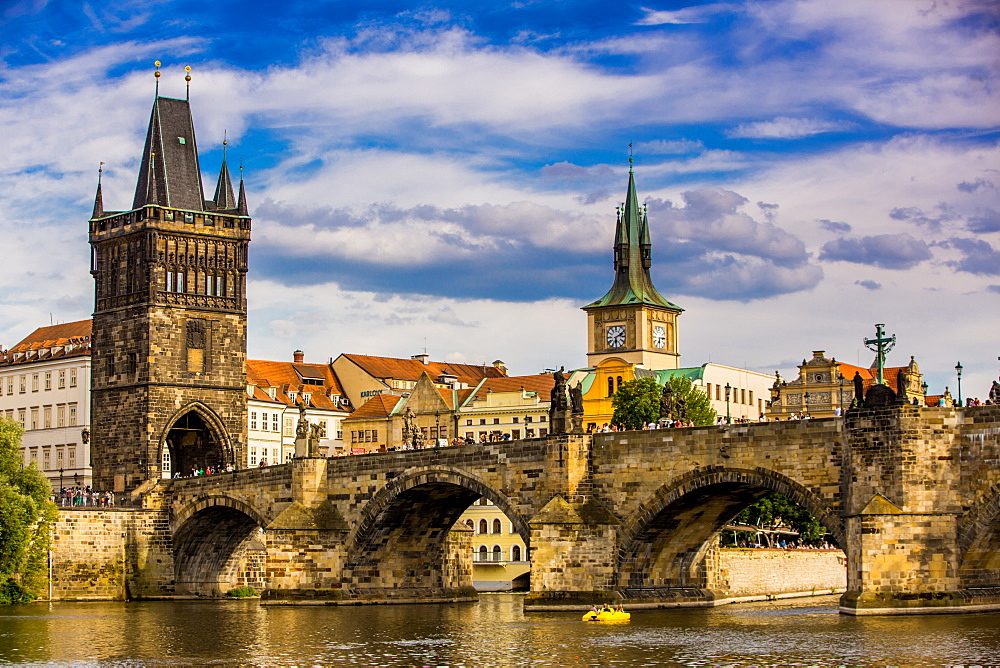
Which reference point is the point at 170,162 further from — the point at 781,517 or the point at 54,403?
the point at 781,517

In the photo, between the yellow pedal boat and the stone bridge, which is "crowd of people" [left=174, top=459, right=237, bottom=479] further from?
the yellow pedal boat

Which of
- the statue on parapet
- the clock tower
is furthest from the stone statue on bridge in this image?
the clock tower

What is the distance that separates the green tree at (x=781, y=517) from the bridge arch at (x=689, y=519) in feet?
73.1

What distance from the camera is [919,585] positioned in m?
47.6

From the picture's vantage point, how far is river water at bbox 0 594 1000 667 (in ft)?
134

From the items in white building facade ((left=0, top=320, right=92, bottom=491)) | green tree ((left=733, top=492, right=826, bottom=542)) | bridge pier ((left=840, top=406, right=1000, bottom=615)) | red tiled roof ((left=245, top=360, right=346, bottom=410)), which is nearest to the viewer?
bridge pier ((left=840, top=406, right=1000, bottom=615))

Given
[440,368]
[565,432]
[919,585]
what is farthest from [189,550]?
[440,368]

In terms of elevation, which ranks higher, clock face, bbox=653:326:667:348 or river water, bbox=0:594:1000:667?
clock face, bbox=653:326:667:348

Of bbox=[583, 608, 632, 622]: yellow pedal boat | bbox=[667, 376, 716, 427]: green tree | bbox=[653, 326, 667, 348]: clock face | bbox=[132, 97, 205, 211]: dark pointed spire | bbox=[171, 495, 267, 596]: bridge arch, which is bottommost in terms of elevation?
bbox=[583, 608, 632, 622]: yellow pedal boat

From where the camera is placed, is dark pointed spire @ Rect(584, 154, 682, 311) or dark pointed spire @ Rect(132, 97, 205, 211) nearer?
dark pointed spire @ Rect(132, 97, 205, 211)

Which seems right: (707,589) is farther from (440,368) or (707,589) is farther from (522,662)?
(440,368)

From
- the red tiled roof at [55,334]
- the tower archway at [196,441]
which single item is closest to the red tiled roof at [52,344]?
the red tiled roof at [55,334]

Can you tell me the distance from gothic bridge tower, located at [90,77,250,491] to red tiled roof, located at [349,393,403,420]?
30.2m

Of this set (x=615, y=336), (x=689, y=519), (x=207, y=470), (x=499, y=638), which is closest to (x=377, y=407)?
(x=615, y=336)
